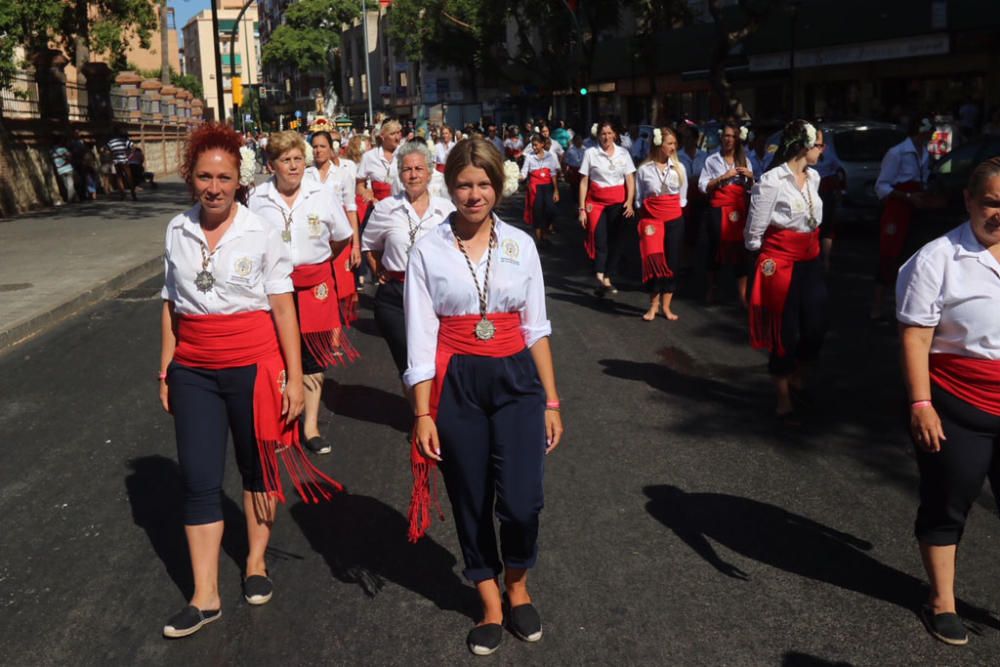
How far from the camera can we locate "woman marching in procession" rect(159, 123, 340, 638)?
3.99 metres

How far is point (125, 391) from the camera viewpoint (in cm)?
827

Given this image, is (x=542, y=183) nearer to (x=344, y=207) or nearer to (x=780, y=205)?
(x=344, y=207)

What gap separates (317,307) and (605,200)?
574 centimetres

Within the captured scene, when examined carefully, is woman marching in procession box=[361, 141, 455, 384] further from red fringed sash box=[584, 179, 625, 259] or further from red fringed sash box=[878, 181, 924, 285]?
red fringed sash box=[584, 179, 625, 259]

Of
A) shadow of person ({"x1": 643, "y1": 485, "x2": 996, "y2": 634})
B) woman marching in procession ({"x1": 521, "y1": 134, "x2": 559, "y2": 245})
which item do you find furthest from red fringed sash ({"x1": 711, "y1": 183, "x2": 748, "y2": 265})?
woman marching in procession ({"x1": 521, "y1": 134, "x2": 559, "y2": 245})

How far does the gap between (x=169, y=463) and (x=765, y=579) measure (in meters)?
3.59

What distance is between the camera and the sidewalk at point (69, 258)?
11.5 metres

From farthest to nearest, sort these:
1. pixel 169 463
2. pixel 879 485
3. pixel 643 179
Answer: pixel 643 179 → pixel 169 463 → pixel 879 485

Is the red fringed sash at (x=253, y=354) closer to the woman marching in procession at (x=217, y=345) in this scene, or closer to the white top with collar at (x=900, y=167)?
the woman marching in procession at (x=217, y=345)

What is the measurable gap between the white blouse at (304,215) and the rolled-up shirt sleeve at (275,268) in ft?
6.98

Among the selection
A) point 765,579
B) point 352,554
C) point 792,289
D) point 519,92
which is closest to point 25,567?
point 352,554

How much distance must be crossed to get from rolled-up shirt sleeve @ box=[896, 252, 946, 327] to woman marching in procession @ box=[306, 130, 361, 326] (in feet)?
12.2

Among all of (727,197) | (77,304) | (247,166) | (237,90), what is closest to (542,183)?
(727,197)

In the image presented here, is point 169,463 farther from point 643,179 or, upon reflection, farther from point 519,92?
point 519,92
